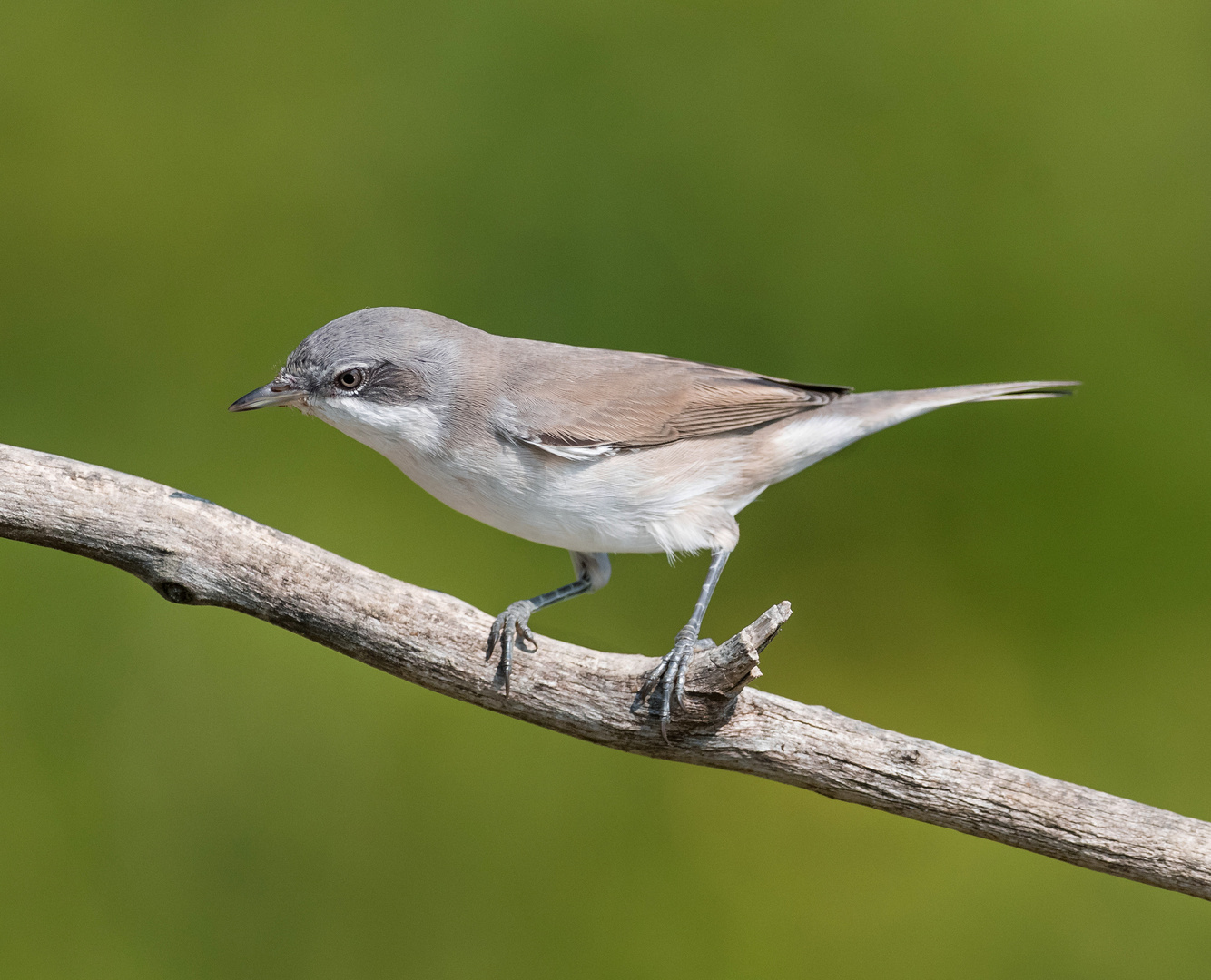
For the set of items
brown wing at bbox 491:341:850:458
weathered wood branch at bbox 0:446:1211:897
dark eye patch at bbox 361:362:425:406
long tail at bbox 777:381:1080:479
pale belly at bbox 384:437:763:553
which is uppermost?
long tail at bbox 777:381:1080:479

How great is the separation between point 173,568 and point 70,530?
14 centimetres

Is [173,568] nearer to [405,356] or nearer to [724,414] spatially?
[405,356]

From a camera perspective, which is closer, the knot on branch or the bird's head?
the knot on branch

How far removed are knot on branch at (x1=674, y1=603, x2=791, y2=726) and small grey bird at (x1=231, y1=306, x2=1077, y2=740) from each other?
0.09 feet

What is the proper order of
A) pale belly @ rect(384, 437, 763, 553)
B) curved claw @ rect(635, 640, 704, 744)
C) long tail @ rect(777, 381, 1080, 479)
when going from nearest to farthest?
1. curved claw @ rect(635, 640, 704, 744)
2. pale belly @ rect(384, 437, 763, 553)
3. long tail @ rect(777, 381, 1080, 479)

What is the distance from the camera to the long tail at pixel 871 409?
5.24 ft

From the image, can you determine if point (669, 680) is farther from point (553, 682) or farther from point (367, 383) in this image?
point (367, 383)

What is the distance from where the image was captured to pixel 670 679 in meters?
1.21

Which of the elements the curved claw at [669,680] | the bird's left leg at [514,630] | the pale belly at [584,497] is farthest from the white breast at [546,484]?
the curved claw at [669,680]

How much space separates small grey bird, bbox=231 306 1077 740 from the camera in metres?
1.32

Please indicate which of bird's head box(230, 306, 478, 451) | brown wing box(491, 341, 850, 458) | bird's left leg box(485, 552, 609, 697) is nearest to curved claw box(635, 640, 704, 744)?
bird's left leg box(485, 552, 609, 697)

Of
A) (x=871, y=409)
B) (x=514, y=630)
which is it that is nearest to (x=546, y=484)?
(x=514, y=630)

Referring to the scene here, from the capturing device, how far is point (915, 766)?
48.0 inches

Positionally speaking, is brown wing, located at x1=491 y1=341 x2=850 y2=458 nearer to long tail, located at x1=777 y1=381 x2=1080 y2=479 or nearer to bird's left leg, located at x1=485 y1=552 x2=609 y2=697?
long tail, located at x1=777 y1=381 x2=1080 y2=479
